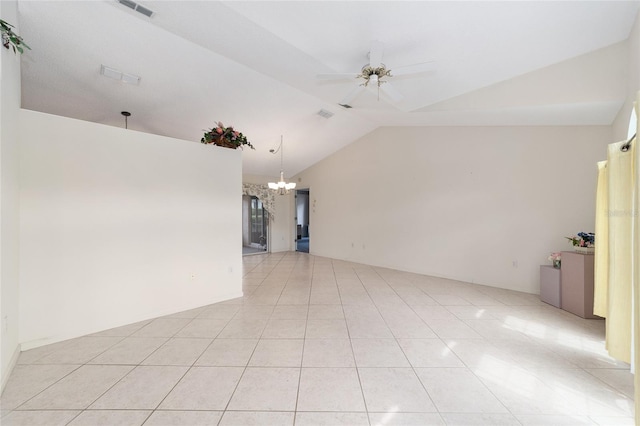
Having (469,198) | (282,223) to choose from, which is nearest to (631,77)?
(469,198)

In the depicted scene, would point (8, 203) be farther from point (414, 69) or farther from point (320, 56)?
point (414, 69)

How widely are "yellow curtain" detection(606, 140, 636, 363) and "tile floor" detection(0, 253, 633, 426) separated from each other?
280 mm

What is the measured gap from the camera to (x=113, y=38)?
2.85 m

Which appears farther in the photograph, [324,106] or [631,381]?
[324,106]

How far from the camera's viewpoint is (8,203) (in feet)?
6.98

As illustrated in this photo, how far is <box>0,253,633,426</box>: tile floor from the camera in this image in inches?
66.1

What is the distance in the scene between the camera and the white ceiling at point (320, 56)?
240cm

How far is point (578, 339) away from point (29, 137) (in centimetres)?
604

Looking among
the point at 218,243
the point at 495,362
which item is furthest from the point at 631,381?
the point at 218,243

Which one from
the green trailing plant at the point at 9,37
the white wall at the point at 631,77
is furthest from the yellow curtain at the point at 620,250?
the green trailing plant at the point at 9,37

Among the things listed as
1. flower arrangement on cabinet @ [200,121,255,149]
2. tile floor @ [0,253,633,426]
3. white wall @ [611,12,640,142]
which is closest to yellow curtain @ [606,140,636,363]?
tile floor @ [0,253,633,426]

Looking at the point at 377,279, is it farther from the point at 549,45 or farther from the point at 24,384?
the point at 24,384

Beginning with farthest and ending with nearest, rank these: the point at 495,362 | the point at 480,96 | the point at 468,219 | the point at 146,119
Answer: the point at 468,219 < the point at 146,119 < the point at 480,96 < the point at 495,362

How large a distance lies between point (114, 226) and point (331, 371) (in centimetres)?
293
